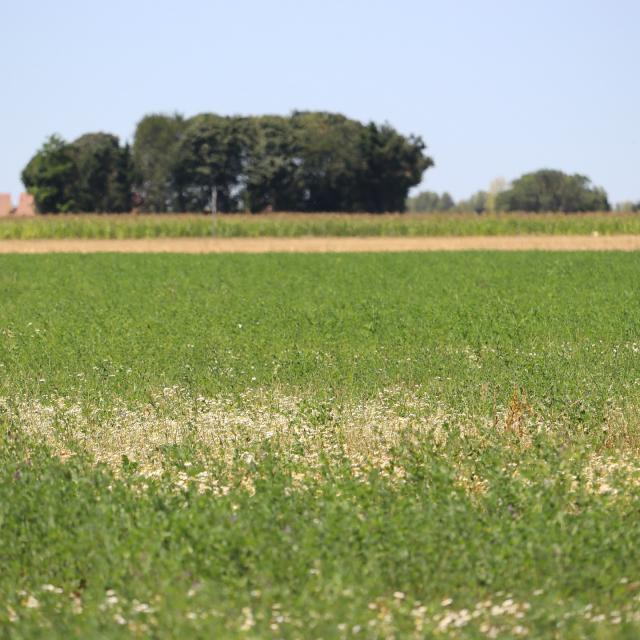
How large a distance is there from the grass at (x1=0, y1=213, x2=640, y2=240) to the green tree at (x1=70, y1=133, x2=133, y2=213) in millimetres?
38064

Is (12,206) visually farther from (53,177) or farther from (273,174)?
(273,174)

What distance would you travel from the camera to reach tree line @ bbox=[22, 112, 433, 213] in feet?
351

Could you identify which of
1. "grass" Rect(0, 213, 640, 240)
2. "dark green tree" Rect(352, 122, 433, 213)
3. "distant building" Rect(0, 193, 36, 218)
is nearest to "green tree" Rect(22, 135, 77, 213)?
"dark green tree" Rect(352, 122, 433, 213)

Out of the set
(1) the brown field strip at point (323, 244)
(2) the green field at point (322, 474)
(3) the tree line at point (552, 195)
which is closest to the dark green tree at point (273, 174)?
(1) the brown field strip at point (323, 244)

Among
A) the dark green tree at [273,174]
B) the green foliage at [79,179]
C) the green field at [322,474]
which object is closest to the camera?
the green field at [322,474]

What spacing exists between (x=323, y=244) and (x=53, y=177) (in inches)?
2109

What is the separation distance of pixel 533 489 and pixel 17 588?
3537 millimetres

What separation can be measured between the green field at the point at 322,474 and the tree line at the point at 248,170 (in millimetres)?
83666

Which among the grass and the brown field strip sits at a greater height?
the grass

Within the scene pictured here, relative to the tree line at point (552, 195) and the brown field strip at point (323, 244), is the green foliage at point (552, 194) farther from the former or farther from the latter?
the brown field strip at point (323, 244)

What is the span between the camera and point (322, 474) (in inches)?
366

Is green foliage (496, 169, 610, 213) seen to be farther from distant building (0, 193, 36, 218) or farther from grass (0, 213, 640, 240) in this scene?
grass (0, 213, 640, 240)

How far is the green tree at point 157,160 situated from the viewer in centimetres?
11019

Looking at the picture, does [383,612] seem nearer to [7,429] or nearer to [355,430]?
[355,430]
